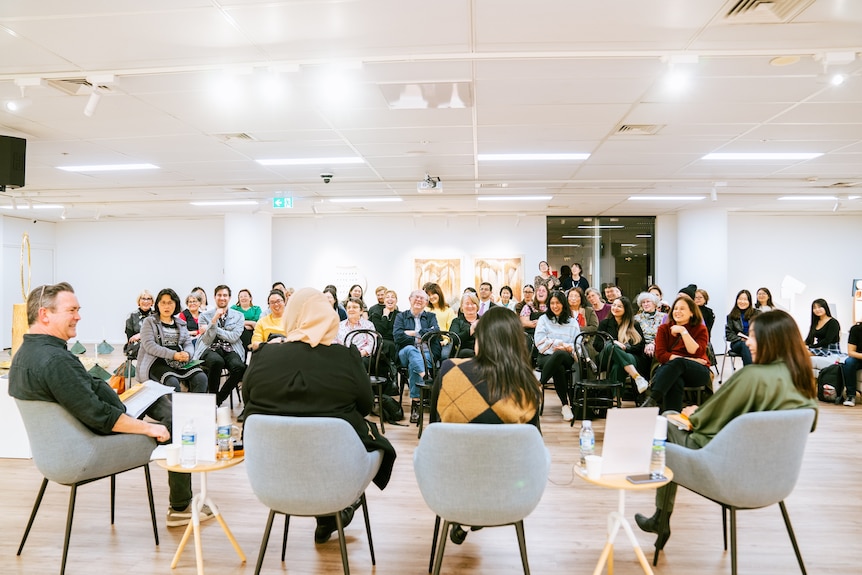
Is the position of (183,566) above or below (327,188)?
below

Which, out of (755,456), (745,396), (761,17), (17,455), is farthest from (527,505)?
(17,455)

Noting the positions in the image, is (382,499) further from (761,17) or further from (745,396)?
(761,17)

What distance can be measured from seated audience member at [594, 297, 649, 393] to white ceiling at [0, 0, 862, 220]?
1.90 m

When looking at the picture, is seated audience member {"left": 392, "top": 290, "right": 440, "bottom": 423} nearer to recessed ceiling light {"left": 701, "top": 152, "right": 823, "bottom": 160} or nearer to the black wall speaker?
recessed ceiling light {"left": 701, "top": 152, "right": 823, "bottom": 160}

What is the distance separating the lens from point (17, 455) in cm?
488

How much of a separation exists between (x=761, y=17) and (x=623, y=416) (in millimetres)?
2533

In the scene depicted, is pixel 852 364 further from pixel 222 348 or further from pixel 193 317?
pixel 193 317

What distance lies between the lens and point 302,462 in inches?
94.2

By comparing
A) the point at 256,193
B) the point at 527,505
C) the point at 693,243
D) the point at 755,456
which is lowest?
the point at 527,505

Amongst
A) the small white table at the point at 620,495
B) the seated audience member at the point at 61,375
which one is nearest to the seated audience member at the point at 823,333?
the small white table at the point at 620,495

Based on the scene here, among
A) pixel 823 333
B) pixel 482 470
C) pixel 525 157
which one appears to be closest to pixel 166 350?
pixel 482 470

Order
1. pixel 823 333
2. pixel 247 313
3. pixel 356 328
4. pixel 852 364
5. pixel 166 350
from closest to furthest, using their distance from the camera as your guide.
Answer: pixel 166 350, pixel 356 328, pixel 852 364, pixel 823 333, pixel 247 313

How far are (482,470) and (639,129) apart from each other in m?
A: 4.60

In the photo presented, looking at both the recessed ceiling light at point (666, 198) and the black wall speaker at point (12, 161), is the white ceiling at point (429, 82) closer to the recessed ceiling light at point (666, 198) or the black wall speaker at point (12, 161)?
the black wall speaker at point (12, 161)
